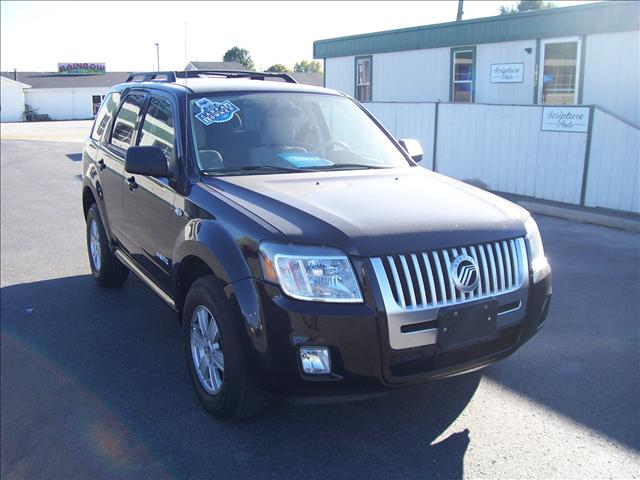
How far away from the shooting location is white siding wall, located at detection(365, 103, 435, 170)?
13117 mm

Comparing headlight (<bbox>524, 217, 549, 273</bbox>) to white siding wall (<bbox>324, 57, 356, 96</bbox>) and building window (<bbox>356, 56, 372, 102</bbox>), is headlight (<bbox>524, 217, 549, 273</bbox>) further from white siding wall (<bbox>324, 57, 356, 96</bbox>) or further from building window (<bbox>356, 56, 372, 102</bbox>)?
white siding wall (<bbox>324, 57, 356, 96</bbox>)

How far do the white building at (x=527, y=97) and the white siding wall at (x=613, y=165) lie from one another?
0.05 feet

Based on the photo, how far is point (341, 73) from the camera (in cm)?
1991

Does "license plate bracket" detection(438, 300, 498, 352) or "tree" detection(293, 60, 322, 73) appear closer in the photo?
"license plate bracket" detection(438, 300, 498, 352)

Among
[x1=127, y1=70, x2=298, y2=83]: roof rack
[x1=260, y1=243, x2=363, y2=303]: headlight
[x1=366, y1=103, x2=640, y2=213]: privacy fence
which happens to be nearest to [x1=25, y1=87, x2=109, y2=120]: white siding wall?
[x1=366, y1=103, x2=640, y2=213]: privacy fence

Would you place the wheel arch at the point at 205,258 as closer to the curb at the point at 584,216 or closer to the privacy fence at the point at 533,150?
the curb at the point at 584,216

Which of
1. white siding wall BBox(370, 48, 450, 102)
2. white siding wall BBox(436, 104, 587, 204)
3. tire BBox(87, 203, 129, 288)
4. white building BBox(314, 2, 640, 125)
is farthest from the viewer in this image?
white siding wall BBox(370, 48, 450, 102)

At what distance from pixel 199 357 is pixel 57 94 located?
6807 centimetres

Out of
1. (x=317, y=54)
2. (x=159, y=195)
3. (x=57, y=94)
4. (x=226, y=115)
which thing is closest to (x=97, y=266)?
(x=159, y=195)

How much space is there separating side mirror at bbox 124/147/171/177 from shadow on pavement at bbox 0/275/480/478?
138cm

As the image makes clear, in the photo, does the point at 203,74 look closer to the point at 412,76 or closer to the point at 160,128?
the point at 160,128

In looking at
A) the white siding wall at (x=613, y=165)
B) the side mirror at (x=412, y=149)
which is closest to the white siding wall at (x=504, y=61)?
the white siding wall at (x=613, y=165)

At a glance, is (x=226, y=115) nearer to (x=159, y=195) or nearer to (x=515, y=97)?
(x=159, y=195)

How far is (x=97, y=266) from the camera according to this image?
6.33 meters
